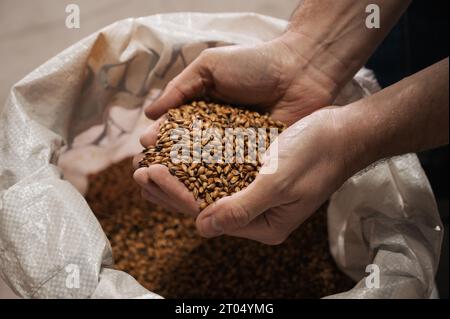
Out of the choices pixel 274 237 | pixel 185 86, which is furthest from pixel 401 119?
pixel 185 86

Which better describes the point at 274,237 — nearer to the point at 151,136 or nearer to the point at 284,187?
the point at 284,187

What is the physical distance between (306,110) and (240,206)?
0.36 metres

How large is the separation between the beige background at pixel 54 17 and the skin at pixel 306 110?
1.42 ft

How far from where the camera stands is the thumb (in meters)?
0.80

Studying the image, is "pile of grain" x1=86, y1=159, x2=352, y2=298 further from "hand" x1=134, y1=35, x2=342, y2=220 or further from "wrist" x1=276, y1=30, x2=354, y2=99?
"wrist" x1=276, y1=30, x2=354, y2=99

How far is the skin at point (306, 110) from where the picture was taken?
80 cm

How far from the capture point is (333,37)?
3.45 feet

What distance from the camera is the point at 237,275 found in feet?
3.64

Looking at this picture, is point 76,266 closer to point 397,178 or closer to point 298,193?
point 298,193

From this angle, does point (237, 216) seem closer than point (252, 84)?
Yes

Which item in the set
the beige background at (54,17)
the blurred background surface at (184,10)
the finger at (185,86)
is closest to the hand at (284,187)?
the finger at (185,86)

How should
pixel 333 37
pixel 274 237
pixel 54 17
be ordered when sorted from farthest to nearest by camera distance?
pixel 54 17 → pixel 333 37 → pixel 274 237

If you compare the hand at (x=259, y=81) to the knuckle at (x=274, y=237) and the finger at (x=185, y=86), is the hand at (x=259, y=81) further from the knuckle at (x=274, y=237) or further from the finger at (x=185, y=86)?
the knuckle at (x=274, y=237)
